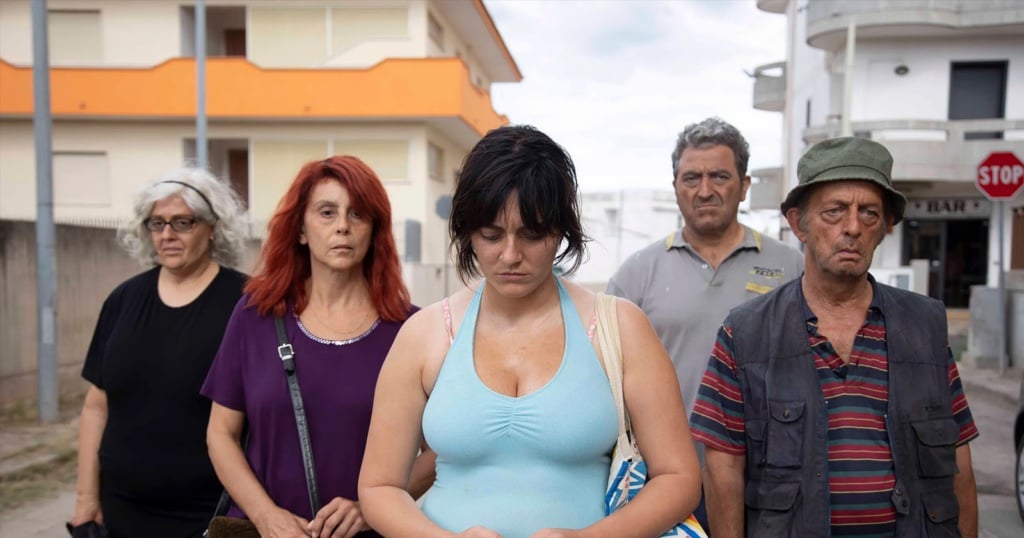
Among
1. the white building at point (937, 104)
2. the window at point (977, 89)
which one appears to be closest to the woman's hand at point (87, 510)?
the white building at point (937, 104)

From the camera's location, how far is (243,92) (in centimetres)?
2220

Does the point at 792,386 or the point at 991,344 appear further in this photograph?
the point at 991,344

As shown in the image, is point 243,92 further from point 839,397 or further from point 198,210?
point 839,397

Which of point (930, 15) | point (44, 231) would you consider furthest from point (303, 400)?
point (930, 15)

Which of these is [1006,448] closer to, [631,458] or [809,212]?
[809,212]

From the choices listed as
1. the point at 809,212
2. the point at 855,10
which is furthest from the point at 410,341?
the point at 855,10

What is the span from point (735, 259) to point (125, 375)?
2.57 meters

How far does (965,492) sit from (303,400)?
202 cm

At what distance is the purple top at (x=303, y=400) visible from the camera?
2578 mm

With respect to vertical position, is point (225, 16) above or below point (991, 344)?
above

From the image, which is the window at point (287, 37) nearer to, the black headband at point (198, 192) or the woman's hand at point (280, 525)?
the black headband at point (198, 192)

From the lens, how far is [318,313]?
2.77 meters

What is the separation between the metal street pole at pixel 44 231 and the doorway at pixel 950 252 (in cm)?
2208

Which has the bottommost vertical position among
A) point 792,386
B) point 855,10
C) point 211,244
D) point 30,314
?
point 30,314
